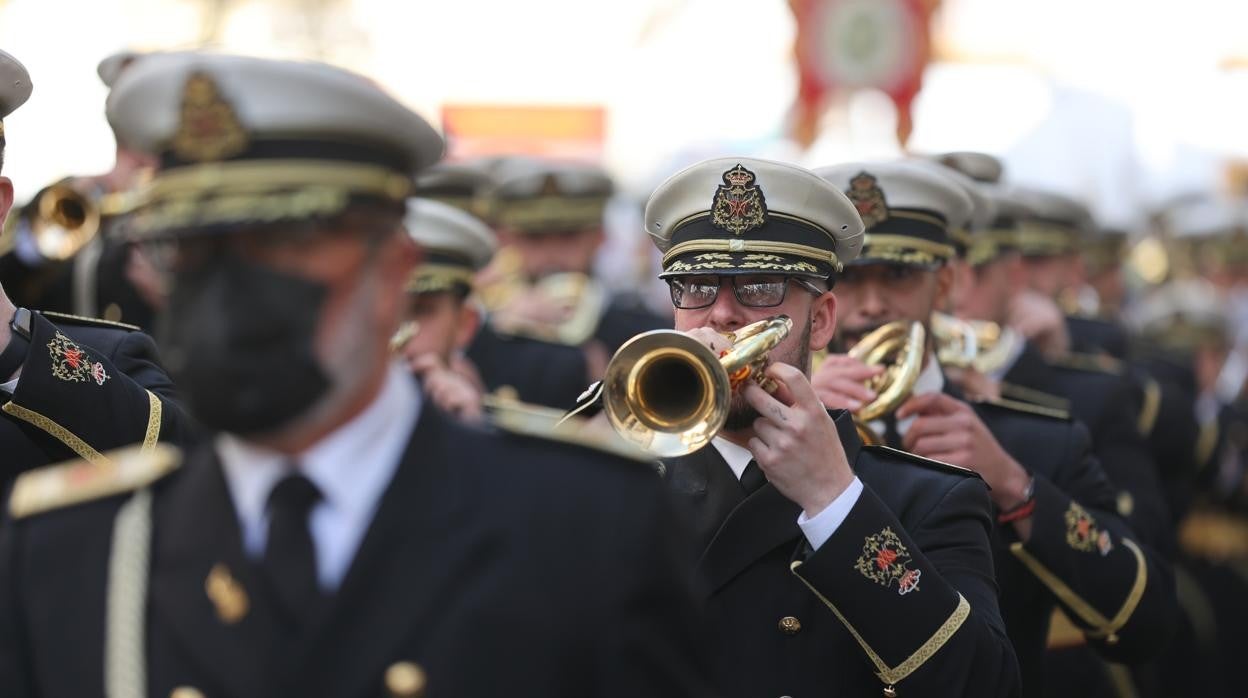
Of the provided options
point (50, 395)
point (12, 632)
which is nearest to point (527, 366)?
point (50, 395)

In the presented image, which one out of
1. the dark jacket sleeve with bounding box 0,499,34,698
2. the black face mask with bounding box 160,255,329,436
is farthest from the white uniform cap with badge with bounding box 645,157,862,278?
the dark jacket sleeve with bounding box 0,499,34,698

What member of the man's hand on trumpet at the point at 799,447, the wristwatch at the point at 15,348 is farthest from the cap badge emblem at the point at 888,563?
the wristwatch at the point at 15,348

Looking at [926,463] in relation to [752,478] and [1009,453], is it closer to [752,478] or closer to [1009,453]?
[752,478]

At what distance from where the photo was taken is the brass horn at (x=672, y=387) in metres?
3.62

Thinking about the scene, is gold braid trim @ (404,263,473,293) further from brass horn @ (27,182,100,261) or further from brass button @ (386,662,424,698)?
brass button @ (386,662,424,698)

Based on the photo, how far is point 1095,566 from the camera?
489cm

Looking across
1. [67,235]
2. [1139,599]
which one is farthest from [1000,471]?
[67,235]

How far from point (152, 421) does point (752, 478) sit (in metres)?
1.32

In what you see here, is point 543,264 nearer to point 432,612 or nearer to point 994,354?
point 994,354

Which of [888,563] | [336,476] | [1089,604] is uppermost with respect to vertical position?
[336,476]

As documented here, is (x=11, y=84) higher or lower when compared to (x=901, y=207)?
higher

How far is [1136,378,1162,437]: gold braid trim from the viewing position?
7.68 meters

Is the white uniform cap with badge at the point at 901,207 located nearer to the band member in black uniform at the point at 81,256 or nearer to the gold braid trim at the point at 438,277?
the gold braid trim at the point at 438,277

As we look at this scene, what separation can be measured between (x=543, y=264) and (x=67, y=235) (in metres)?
3.66
